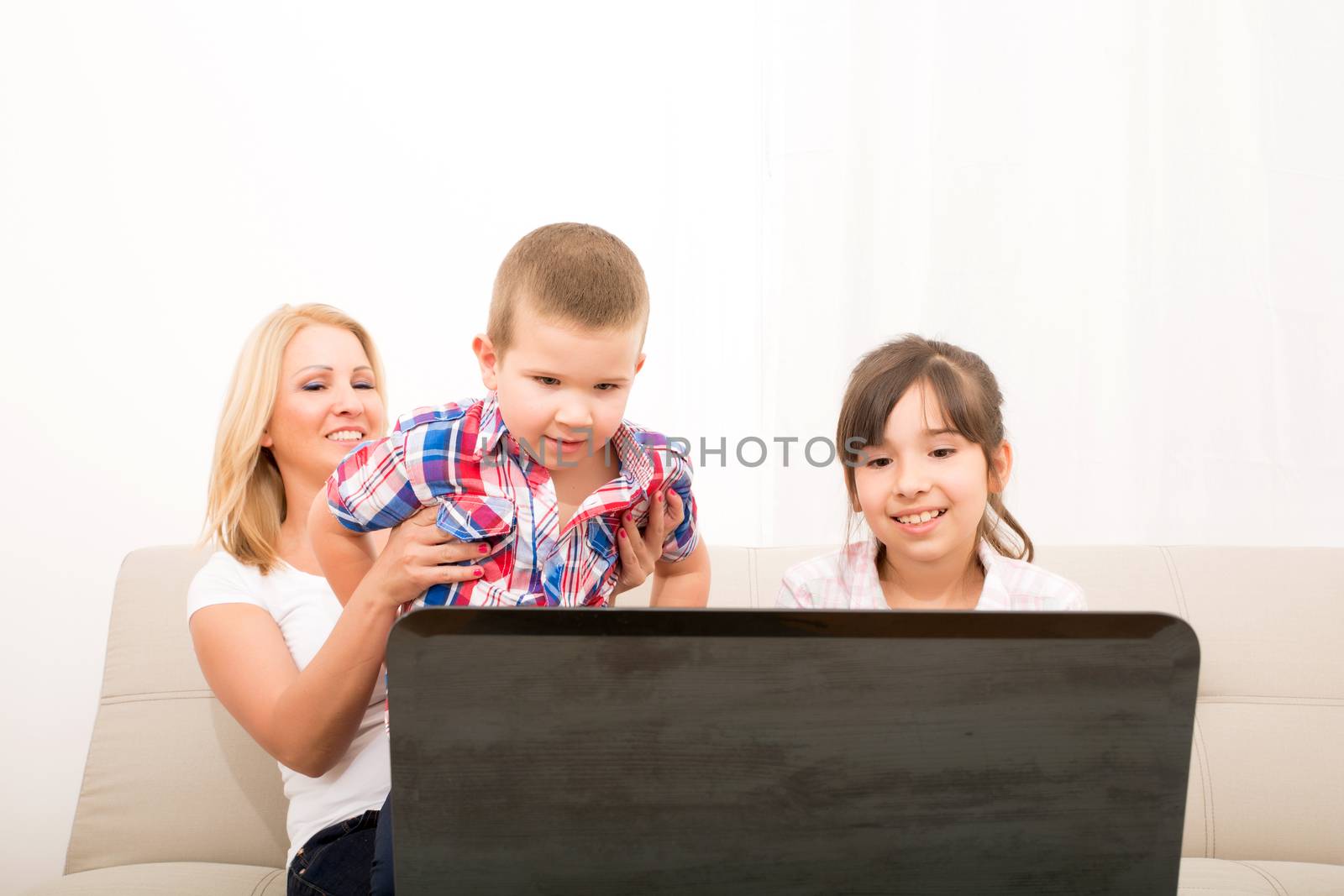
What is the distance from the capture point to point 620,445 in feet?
4.10

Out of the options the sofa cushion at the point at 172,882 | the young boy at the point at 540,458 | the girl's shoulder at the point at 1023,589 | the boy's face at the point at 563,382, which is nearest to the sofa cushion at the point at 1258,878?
the girl's shoulder at the point at 1023,589

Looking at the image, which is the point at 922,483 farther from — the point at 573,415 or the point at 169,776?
the point at 169,776

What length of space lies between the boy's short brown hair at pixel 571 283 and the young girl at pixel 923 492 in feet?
1.47

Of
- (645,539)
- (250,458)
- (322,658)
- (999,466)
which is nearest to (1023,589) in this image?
(999,466)

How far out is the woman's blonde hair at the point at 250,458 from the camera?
1531 mm

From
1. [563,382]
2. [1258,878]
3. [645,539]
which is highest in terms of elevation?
[563,382]

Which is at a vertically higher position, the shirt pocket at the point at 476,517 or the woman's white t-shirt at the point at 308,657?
the shirt pocket at the point at 476,517

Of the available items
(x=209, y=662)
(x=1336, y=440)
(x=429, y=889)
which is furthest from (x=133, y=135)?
(x=1336, y=440)

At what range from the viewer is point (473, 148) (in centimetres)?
227

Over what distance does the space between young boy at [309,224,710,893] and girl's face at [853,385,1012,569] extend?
0.27 m

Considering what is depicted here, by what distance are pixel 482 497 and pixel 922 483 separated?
0.58m

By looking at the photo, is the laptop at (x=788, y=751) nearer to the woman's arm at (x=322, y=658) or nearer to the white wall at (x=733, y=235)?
the woman's arm at (x=322, y=658)

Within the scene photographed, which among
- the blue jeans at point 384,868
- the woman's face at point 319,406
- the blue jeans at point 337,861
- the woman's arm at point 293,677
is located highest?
the woman's face at point 319,406

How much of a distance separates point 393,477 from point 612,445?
272mm
